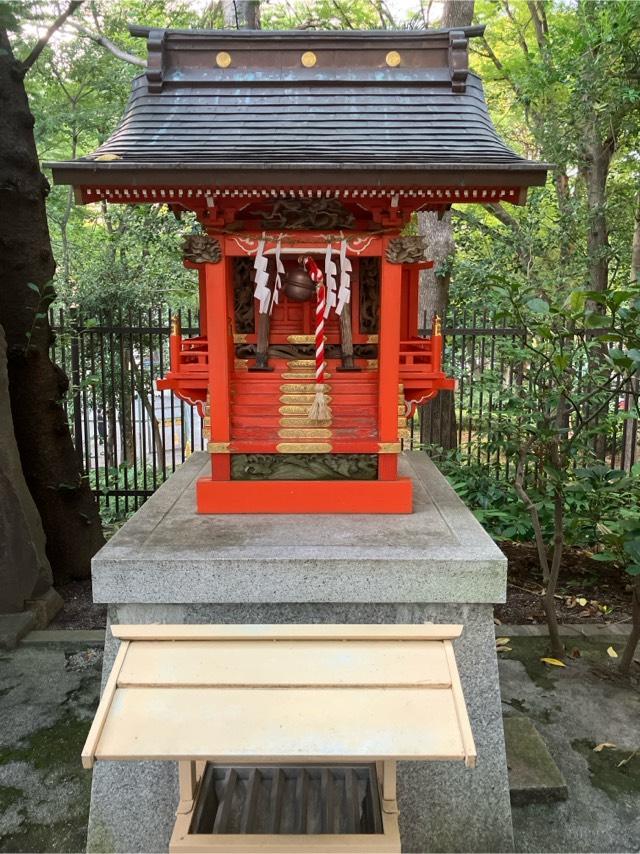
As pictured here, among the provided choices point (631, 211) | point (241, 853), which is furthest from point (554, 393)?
point (631, 211)

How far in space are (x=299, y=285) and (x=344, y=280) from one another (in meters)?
0.37

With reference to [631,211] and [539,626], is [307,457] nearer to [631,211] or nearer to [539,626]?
[539,626]

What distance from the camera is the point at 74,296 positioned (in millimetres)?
10422

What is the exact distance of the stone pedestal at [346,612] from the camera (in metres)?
3.48

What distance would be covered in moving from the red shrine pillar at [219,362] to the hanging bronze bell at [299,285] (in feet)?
1.51

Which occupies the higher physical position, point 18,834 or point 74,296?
point 74,296

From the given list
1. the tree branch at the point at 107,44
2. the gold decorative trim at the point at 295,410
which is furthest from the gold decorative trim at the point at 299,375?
the tree branch at the point at 107,44

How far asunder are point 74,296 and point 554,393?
843cm

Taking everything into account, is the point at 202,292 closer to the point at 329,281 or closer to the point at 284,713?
the point at 329,281

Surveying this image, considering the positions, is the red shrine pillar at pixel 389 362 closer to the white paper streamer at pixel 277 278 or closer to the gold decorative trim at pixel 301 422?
the gold decorative trim at pixel 301 422

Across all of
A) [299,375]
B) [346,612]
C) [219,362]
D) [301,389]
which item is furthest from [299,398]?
[346,612]

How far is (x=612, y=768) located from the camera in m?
3.99

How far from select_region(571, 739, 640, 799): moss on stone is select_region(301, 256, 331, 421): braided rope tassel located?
2962mm

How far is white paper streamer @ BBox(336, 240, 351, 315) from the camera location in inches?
169
